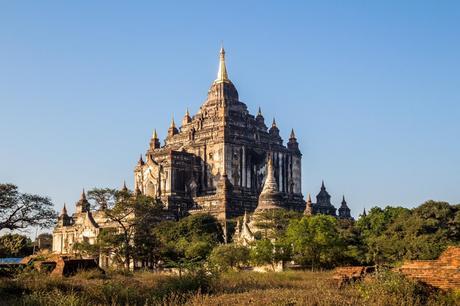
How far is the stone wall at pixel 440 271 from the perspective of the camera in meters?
18.5

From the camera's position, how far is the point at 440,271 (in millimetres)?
18766

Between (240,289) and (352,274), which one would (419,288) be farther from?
(240,289)

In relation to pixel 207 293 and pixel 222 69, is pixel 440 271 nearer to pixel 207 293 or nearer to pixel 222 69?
pixel 207 293

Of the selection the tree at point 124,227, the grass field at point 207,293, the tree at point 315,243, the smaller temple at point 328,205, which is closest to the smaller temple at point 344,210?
the smaller temple at point 328,205

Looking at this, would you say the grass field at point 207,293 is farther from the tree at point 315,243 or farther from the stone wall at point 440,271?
the tree at point 315,243

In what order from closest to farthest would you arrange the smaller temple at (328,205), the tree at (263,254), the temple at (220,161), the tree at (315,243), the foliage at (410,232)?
the foliage at (410,232) < the tree at (315,243) < the tree at (263,254) < the temple at (220,161) < the smaller temple at (328,205)

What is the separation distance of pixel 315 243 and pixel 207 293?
21.0 m

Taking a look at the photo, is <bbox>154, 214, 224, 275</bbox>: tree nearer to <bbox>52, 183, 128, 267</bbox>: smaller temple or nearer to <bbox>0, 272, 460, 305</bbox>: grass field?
<bbox>52, 183, 128, 267</bbox>: smaller temple

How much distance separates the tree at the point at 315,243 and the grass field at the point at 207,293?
52.9 feet

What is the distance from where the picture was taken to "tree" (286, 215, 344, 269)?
1518 inches

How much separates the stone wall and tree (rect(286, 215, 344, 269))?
1874 cm

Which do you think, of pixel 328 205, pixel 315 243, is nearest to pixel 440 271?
pixel 315 243

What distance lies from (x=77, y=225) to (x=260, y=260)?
34258 millimetres

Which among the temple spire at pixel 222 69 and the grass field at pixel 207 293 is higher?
the temple spire at pixel 222 69
